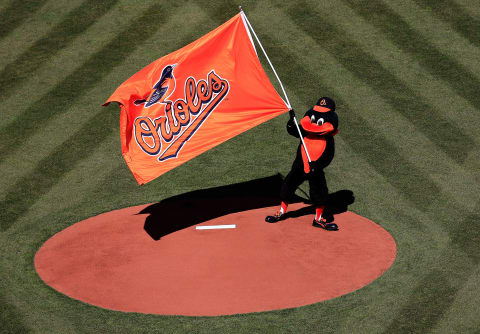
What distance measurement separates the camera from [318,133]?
40.4 ft

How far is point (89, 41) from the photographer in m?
19.1

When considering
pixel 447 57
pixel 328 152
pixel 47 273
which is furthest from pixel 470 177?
pixel 47 273

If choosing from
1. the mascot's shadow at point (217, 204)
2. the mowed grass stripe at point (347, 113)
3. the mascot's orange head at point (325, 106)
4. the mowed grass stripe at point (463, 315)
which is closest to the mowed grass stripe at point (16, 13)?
the mowed grass stripe at point (347, 113)

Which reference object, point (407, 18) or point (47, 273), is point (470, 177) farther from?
point (47, 273)

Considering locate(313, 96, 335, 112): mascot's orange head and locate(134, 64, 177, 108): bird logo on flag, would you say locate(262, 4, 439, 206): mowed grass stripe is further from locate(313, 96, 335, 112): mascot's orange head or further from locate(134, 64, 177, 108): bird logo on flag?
locate(134, 64, 177, 108): bird logo on flag

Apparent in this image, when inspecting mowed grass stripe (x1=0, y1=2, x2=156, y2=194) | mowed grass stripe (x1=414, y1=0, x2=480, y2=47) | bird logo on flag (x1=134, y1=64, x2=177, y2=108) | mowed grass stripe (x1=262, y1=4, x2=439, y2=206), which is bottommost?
mowed grass stripe (x1=262, y1=4, x2=439, y2=206)

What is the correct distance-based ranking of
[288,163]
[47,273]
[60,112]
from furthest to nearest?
[60,112] < [288,163] < [47,273]

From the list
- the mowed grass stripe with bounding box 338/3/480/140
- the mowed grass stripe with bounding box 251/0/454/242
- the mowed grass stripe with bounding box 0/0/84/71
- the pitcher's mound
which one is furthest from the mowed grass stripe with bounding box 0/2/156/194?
the mowed grass stripe with bounding box 338/3/480/140

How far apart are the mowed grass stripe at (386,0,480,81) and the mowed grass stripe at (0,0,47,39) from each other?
875 cm

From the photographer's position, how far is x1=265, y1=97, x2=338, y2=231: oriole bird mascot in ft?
40.4

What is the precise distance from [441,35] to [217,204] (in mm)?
7979

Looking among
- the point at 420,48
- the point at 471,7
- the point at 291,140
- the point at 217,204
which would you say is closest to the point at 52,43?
the point at 291,140

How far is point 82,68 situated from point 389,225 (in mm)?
8559

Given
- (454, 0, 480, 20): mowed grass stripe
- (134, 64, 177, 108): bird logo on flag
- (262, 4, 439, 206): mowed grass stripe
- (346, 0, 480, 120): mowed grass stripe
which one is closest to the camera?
(134, 64, 177, 108): bird logo on flag
